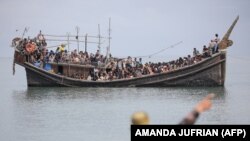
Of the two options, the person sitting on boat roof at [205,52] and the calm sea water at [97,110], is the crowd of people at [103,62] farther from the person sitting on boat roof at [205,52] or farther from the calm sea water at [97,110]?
the calm sea water at [97,110]

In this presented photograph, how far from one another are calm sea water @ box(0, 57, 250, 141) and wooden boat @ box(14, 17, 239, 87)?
37 cm

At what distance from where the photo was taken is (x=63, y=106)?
3531 cm

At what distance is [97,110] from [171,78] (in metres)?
9.66

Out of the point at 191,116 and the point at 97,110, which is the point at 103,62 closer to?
the point at 97,110

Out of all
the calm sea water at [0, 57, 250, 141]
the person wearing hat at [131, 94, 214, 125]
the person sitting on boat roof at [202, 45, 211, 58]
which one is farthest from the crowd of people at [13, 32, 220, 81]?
the person wearing hat at [131, 94, 214, 125]

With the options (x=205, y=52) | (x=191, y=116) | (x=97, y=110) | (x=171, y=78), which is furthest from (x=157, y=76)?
(x=191, y=116)

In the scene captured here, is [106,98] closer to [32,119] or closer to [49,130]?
[32,119]

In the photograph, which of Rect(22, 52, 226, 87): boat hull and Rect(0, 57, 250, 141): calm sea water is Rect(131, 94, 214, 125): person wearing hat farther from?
Rect(22, 52, 226, 87): boat hull

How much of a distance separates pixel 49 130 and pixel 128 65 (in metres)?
16.3

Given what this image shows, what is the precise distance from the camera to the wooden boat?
41375 mm

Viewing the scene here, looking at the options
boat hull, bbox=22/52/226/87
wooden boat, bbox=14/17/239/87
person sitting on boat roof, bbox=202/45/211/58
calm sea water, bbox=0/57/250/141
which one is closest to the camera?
calm sea water, bbox=0/57/250/141

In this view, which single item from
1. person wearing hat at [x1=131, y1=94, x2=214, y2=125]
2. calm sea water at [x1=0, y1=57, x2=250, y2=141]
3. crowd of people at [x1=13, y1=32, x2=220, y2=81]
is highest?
crowd of people at [x1=13, y1=32, x2=220, y2=81]

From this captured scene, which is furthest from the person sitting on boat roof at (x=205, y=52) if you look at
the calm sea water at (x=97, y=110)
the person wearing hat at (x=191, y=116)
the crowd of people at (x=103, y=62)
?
the person wearing hat at (x=191, y=116)

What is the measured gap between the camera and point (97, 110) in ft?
Answer: 109
